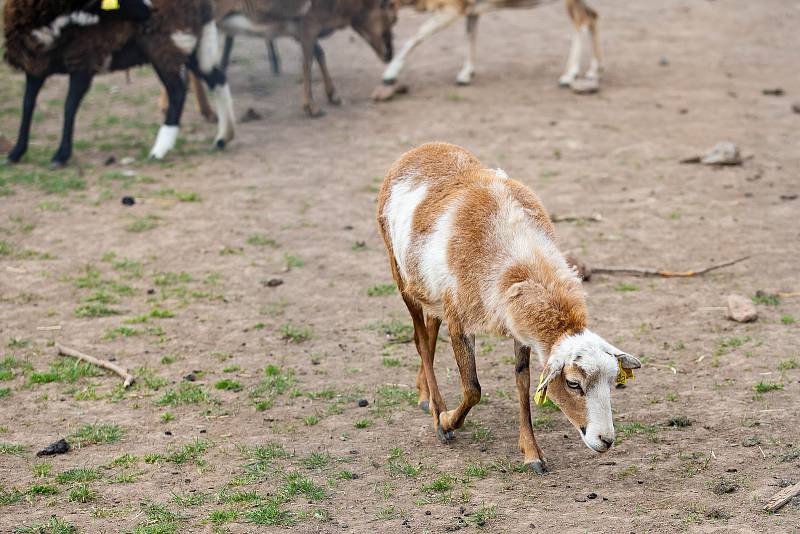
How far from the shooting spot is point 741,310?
6996 millimetres

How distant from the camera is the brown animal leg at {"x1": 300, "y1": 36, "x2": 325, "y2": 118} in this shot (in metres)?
13.2

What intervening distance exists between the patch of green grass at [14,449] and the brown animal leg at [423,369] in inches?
89.3

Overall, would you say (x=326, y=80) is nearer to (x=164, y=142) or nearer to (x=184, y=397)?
(x=164, y=142)

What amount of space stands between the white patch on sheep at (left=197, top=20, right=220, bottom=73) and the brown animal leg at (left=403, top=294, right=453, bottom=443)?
22.6 ft

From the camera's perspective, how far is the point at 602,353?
4734 millimetres

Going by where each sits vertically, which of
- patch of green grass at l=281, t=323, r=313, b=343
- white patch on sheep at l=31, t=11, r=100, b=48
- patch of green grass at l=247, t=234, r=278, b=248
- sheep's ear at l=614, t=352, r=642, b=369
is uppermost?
white patch on sheep at l=31, t=11, r=100, b=48

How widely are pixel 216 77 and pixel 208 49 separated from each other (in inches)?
13.1

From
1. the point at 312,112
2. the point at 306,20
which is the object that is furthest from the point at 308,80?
the point at 306,20

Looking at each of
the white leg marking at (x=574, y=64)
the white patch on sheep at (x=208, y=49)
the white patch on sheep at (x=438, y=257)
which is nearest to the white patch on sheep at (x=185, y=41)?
the white patch on sheep at (x=208, y=49)

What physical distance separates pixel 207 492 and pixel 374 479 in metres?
0.85

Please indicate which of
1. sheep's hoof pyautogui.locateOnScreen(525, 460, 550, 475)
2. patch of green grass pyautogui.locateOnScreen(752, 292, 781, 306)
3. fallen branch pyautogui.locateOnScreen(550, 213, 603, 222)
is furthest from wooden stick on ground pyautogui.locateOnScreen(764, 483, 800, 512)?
fallen branch pyautogui.locateOnScreen(550, 213, 603, 222)

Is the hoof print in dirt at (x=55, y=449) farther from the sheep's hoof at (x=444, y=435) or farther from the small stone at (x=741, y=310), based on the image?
the small stone at (x=741, y=310)

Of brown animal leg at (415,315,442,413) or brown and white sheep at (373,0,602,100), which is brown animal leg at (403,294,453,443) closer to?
brown animal leg at (415,315,442,413)

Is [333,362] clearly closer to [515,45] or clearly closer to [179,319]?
[179,319]
